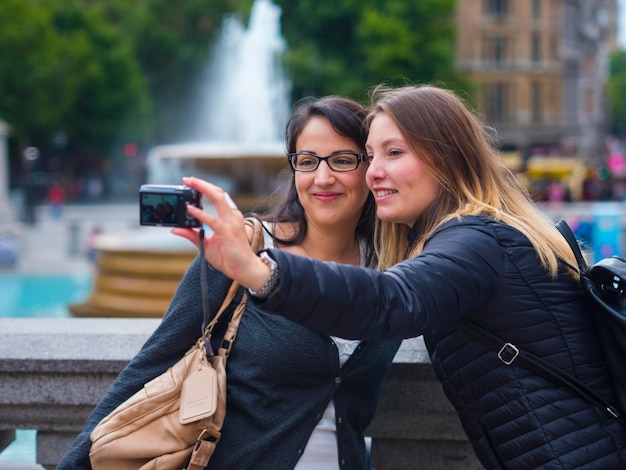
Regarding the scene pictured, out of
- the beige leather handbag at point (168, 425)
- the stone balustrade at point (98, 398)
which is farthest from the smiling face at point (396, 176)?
the stone balustrade at point (98, 398)

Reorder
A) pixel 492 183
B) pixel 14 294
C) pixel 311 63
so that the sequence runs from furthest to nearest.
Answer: pixel 311 63
pixel 14 294
pixel 492 183

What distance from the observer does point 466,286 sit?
2074 mm

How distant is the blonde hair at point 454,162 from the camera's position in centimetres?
233

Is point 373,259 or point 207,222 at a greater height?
point 207,222

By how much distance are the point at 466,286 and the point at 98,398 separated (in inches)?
60.5

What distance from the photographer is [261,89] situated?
24891 millimetres

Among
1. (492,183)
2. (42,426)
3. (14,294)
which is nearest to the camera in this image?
(492,183)

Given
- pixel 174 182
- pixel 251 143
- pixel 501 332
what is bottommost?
pixel 174 182

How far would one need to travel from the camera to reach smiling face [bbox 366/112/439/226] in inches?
93.5

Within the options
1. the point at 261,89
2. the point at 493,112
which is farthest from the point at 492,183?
the point at 493,112

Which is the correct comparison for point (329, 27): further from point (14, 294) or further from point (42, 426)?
point (42, 426)

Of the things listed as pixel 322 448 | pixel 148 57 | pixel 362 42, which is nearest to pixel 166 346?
pixel 322 448

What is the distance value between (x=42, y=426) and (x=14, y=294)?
13.4 meters

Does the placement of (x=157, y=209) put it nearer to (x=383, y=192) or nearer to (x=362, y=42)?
(x=383, y=192)
